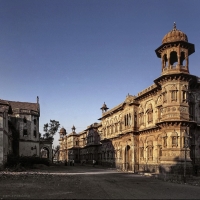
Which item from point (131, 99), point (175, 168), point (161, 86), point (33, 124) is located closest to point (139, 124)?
point (131, 99)

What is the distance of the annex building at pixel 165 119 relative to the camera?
25016 mm

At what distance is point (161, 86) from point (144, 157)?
31.3 ft

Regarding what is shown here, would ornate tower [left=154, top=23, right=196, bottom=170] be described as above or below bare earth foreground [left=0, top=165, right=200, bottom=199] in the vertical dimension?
above

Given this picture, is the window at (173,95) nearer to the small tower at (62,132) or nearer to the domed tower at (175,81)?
the domed tower at (175,81)

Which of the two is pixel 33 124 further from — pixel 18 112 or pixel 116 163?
pixel 116 163

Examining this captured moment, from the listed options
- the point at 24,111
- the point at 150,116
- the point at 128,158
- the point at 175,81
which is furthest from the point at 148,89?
the point at 24,111

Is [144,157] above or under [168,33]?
under

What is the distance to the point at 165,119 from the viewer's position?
25.5m

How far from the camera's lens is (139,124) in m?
34.2

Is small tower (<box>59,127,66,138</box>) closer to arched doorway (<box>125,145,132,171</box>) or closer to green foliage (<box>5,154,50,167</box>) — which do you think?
green foliage (<box>5,154,50,167</box>)

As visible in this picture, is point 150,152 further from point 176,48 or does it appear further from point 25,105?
point 25,105

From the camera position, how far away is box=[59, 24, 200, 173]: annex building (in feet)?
82.1

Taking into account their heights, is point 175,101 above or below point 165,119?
above

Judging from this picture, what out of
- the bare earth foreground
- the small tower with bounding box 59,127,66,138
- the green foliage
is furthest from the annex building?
the small tower with bounding box 59,127,66,138
